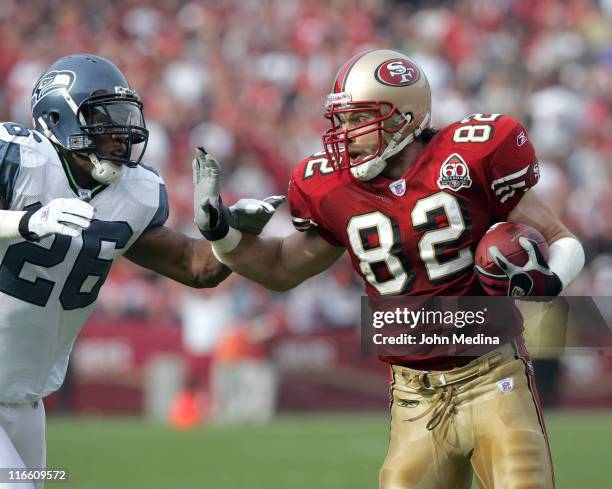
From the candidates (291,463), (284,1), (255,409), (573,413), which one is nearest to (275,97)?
(284,1)

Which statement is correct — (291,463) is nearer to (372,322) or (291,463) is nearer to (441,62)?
(372,322)

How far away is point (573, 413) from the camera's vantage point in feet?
36.4

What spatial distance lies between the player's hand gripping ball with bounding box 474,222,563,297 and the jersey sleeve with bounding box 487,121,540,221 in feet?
0.53

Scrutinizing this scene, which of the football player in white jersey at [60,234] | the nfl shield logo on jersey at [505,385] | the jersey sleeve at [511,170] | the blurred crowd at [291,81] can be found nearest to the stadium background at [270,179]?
the blurred crowd at [291,81]

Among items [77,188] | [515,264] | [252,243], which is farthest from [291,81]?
[515,264]

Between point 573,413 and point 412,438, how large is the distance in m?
7.62

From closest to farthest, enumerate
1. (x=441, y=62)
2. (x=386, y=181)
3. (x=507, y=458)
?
(x=507, y=458), (x=386, y=181), (x=441, y=62)

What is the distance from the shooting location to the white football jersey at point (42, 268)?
3951 mm

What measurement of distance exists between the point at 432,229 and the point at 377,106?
1.48 ft

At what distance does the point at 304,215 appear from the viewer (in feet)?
13.5

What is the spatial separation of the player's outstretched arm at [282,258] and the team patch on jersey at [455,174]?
→ 499mm

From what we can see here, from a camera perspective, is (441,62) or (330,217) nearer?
(330,217)

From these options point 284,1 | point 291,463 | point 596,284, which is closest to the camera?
point 291,463

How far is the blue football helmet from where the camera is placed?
13.3 ft
